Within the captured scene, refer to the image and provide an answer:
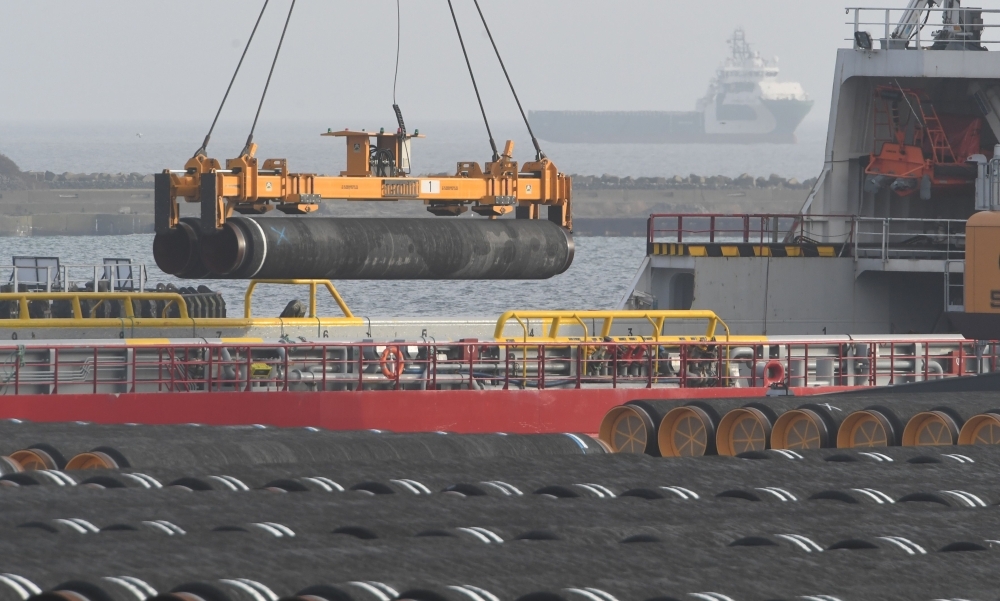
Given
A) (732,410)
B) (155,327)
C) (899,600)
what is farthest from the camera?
(155,327)

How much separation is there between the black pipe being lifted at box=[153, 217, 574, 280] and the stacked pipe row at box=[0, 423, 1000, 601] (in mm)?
3196

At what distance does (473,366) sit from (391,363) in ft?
3.71

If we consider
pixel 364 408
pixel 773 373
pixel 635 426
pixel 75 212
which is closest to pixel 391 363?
pixel 364 408

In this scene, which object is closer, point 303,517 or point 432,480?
point 303,517

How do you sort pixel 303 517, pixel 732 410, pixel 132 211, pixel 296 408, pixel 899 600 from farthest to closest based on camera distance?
pixel 132 211 → pixel 296 408 → pixel 732 410 → pixel 303 517 → pixel 899 600

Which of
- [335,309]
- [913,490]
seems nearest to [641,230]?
[335,309]

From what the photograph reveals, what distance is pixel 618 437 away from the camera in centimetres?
1697

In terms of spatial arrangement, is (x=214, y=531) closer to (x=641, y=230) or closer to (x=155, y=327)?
(x=155, y=327)

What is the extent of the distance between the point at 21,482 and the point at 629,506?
446 centimetres

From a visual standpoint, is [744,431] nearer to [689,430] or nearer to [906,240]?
[689,430]

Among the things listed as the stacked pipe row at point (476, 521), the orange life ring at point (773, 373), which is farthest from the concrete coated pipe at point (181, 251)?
the orange life ring at point (773, 373)

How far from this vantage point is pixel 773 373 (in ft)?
70.7

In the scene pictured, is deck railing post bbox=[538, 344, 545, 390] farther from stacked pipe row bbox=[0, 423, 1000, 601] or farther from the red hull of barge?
stacked pipe row bbox=[0, 423, 1000, 601]

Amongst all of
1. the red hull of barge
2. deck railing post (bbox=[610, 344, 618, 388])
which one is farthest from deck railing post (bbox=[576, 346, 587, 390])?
deck railing post (bbox=[610, 344, 618, 388])
